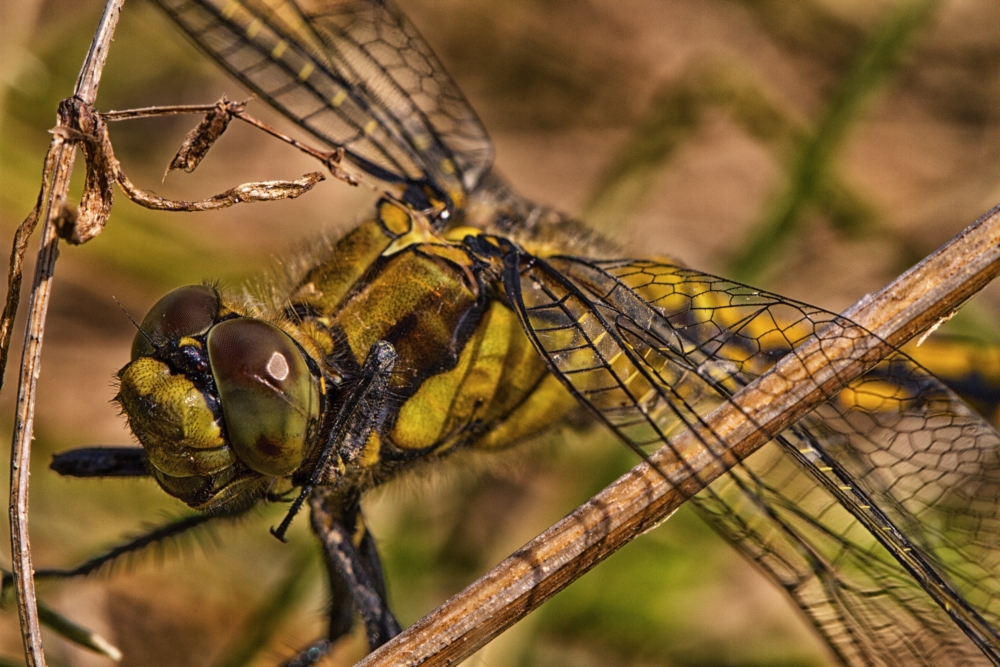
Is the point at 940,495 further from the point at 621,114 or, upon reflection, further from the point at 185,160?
the point at 621,114

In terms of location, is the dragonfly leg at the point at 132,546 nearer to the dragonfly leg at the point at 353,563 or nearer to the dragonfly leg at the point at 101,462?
the dragonfly leg at the point at 101,462

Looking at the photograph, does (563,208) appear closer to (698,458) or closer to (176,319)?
(176,319)

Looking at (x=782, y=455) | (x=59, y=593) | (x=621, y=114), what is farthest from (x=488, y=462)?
(x=621, y=114)

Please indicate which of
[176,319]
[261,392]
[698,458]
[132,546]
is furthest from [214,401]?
[698,458]

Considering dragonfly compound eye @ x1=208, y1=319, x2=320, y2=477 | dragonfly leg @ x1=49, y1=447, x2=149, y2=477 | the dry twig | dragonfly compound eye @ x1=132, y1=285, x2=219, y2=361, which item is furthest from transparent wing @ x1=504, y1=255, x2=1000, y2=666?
dragonfly leg @ x1=49, y1=447, x2=149, y2=477

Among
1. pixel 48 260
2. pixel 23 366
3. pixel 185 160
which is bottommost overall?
pixel 23 366

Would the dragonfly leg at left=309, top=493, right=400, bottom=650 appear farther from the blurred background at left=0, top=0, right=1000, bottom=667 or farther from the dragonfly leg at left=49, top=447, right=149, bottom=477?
the dragonfly leg at left=49, top=447, right=149, bottom=477

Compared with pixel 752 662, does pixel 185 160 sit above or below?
above

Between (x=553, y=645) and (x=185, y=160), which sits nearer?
(x=185, y=160)
